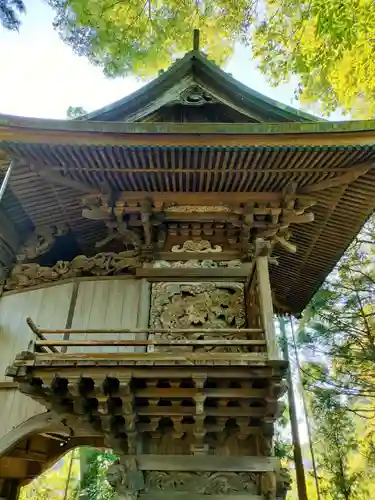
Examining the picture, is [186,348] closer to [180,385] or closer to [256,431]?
[180,385]

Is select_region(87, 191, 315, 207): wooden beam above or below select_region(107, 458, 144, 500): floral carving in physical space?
above

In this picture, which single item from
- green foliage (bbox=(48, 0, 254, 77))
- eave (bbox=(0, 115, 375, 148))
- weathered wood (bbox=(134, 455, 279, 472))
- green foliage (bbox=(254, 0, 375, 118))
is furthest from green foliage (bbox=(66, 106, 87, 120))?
weathered wood (bbox=(134, 455, 279, 472))

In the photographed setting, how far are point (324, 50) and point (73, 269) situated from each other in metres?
8.35

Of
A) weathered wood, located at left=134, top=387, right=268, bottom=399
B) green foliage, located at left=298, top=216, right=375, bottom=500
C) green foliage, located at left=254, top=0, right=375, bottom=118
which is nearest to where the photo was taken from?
weathered wood, located at left=134, top=387, right=268, bottom=399

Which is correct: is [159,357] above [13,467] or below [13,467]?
above

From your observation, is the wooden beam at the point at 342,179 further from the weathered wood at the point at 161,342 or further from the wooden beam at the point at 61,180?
the wooden beam at the point at 61,180

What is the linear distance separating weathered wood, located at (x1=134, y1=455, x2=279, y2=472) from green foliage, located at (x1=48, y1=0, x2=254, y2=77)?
37.5 ft

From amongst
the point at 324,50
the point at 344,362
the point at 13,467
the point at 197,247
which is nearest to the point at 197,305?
the point at 197,247

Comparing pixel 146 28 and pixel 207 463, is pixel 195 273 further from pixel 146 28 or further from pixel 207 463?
pixel 146 28

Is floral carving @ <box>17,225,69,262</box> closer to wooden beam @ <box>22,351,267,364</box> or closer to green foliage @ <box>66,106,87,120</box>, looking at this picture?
wooden beam @ <box>22,351,267,364</box>

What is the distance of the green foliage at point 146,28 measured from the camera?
1171cm

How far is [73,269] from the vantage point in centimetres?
589

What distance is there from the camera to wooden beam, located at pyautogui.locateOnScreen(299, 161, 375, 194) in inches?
201

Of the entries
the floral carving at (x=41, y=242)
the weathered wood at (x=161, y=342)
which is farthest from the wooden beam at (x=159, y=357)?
the floral carving at (x=41, y=242)
